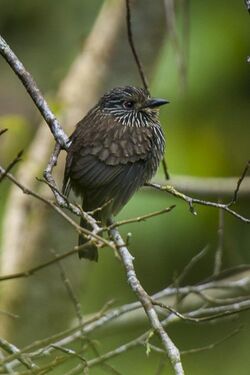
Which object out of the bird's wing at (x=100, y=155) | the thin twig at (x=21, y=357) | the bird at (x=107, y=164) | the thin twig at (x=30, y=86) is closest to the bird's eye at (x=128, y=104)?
the bird at (x=107, y=164)

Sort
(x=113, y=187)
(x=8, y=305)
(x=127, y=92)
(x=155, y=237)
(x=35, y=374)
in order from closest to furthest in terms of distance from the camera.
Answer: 1. (x=35, y=374)
2. (x=113, y=187)
3. (x=127, y=92)
4. (x=8, y=305)
5. (x=155, y=237)

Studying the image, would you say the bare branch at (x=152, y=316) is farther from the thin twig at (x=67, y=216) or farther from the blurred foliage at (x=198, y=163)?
the blurred foliage at (x=198, y=163)

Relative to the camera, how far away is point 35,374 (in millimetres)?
3080

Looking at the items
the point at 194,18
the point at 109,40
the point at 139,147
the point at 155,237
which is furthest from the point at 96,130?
the point at 194,18

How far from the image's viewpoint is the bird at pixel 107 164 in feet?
15.9

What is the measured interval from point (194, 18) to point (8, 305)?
2.82 meters

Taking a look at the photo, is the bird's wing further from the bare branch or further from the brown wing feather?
the bare branch

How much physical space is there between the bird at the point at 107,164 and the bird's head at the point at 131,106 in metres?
0.17

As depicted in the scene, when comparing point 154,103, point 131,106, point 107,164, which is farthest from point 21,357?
point 131,106

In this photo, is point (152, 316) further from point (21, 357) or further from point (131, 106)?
point (131, 106)

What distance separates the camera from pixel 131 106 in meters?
5.45

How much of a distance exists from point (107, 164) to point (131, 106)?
0.68 meters

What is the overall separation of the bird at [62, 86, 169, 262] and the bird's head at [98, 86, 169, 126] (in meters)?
0.17

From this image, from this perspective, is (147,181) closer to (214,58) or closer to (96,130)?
(96,130)
